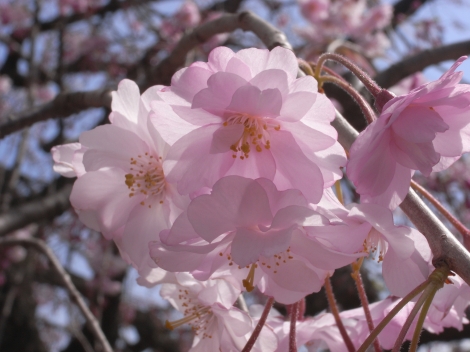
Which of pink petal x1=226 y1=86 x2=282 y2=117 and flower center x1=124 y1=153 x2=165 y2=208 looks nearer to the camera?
pink petal x1=226 y1=86 x2=282 y2=117

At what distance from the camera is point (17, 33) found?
18.2 ft

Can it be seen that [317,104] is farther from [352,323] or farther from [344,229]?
[352,323]

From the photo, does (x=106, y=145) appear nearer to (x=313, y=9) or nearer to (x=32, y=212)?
(x=32, y=212)

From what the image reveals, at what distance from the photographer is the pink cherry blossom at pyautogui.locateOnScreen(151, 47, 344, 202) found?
644mm

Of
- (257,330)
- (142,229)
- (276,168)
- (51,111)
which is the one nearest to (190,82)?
(276,168)

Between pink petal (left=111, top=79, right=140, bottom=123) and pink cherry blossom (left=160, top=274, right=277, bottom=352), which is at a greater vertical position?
pink petal (left=111, top=79, right=140, bottom=123)

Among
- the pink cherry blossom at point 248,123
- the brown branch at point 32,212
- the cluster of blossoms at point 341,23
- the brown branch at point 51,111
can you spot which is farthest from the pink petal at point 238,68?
the cluster of blossoms at point 341,23

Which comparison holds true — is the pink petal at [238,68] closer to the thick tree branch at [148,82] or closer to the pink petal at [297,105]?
the pink petal at [297,105]

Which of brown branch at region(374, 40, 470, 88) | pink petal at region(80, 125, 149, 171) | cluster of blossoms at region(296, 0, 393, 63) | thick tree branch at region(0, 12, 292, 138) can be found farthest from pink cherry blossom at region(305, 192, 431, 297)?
cluster of blossoms at region(296, 0, 393, 63)

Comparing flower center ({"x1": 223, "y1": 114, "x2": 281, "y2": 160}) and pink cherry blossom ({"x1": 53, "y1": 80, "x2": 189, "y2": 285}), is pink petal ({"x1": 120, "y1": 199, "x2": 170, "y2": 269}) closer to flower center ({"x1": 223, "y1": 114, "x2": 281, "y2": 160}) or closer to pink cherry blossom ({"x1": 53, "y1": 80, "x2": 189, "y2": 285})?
pink cherry blossom ({"x1": 53, "y1": 80, "x2": 189, "y2": 285})

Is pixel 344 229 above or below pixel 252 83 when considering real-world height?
below

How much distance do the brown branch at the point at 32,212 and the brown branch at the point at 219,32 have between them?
3.02 ft

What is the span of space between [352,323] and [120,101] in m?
0.62

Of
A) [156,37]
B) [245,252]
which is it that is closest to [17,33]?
[156,37]
